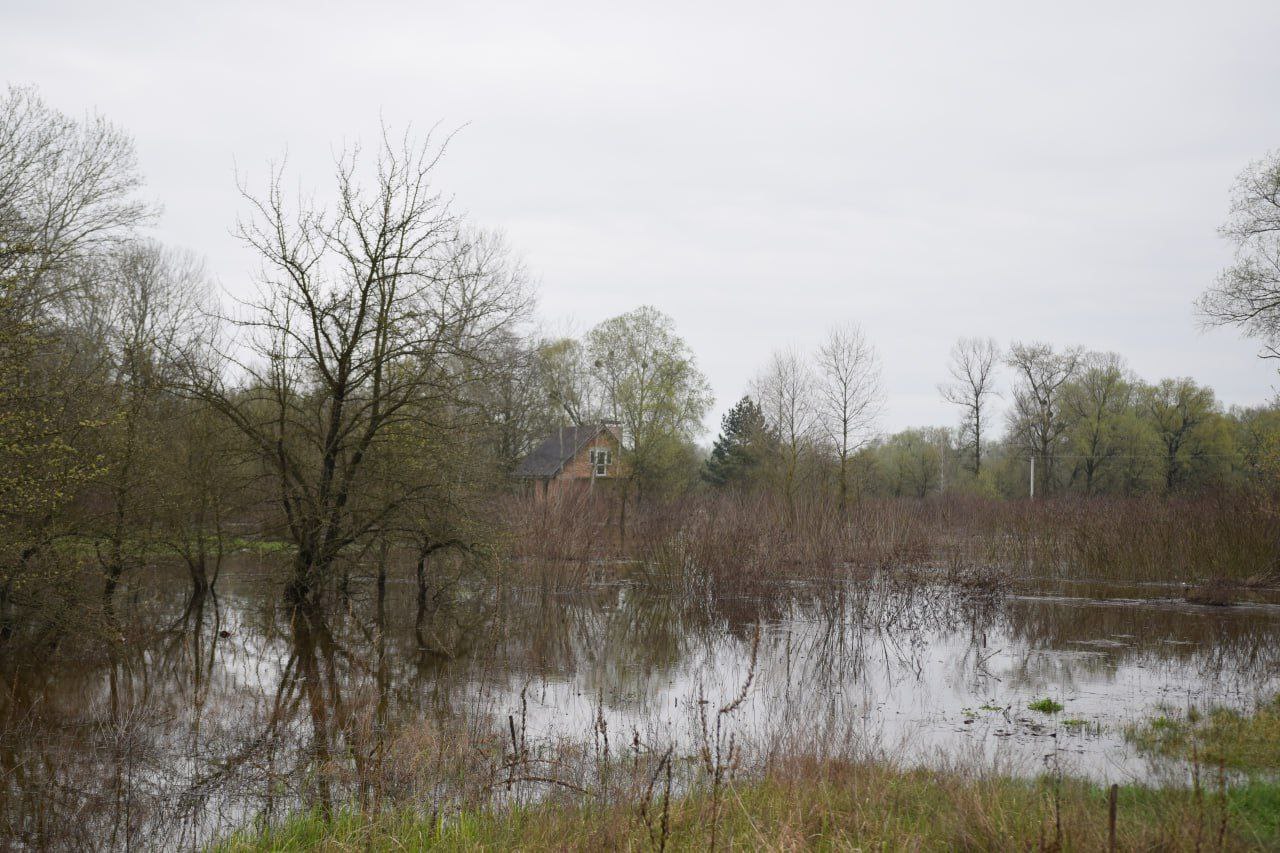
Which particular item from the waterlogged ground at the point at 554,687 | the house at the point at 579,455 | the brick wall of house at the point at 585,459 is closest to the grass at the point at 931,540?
the waterlogged ground at the point at 554,687

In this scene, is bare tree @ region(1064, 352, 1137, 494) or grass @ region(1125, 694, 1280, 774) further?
bare tree @ region(1064, 352, 1137, 494)

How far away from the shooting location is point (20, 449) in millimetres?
9594

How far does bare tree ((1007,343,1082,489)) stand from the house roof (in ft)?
83.7

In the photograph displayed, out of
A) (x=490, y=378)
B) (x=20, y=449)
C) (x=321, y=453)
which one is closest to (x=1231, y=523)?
(x=490, y=378)

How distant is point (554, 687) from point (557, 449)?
43.6m

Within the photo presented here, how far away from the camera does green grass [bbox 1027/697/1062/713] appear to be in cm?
1035

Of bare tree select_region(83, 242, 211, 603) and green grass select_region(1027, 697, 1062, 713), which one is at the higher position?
bare tree select_region(83, 242, 211, 603)

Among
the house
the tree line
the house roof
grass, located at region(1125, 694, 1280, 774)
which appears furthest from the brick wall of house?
grass, located at region(1125, 694, 1280, 774)

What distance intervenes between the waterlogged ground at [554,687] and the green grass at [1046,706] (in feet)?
0.40

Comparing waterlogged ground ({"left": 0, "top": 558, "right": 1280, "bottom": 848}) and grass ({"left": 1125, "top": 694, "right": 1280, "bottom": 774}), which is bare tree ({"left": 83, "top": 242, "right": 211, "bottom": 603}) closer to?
waterlogged ground ({"left": 0, "top": 558, "right": 1280, "bottom": 848})

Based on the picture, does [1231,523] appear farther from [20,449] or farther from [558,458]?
[558,458]

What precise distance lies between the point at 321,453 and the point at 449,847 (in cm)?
1269

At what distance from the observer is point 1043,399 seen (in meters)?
56.5

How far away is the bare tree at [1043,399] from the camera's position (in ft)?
184
